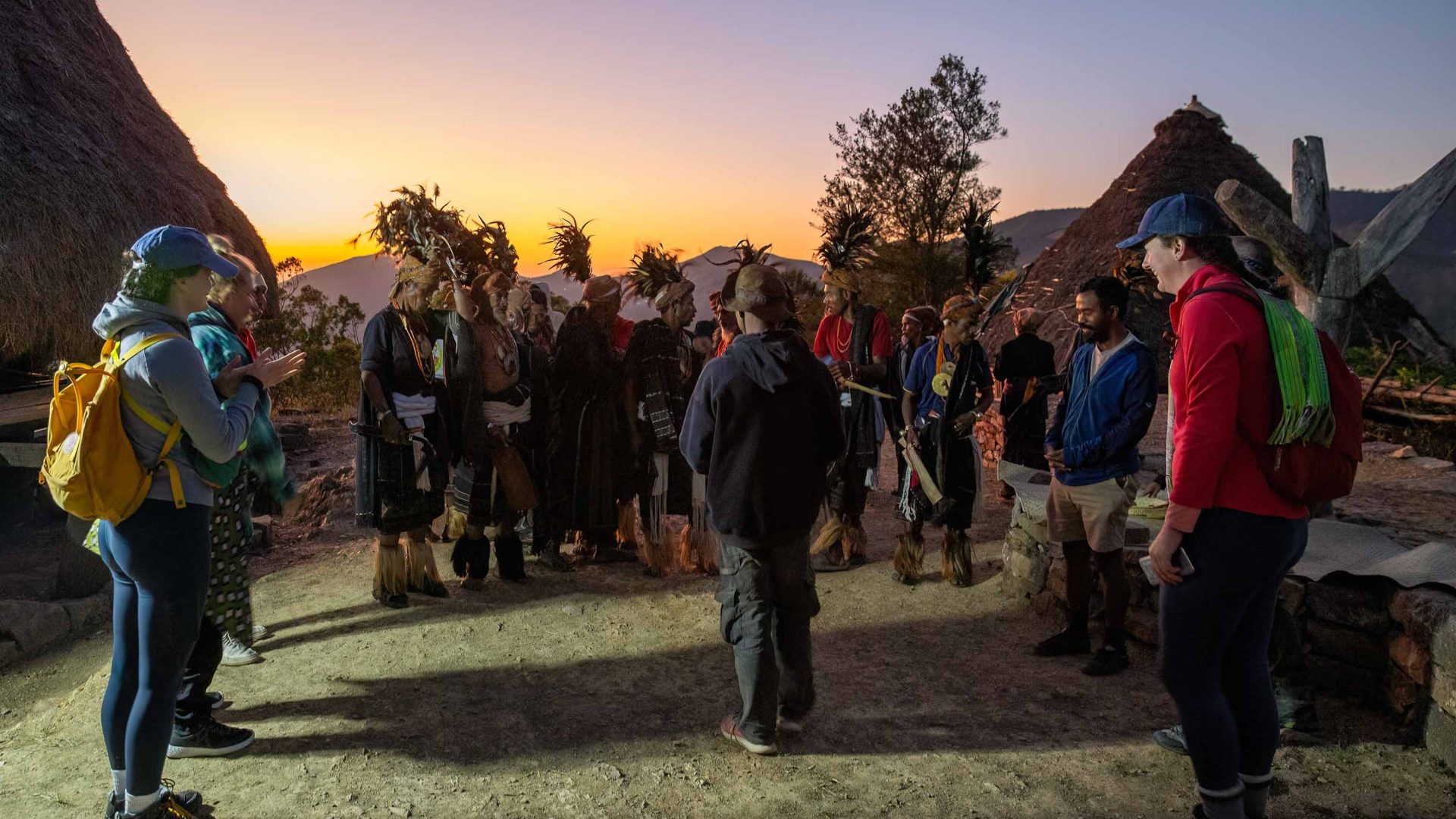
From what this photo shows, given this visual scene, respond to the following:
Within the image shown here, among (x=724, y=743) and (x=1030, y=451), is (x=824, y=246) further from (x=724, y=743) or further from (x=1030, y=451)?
(x=724, y=743)

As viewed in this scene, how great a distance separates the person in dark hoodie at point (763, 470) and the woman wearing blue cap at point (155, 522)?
64.7 inches

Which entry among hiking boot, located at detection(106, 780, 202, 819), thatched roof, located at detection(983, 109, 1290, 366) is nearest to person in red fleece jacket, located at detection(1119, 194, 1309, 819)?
hiking boot, located at detection(106, 780, 202, 819)

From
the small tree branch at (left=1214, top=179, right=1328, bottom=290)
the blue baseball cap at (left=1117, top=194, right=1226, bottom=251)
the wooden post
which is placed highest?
the wooden post

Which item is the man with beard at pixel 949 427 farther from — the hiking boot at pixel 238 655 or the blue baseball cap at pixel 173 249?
the blue baseball cap at pixel 173 249

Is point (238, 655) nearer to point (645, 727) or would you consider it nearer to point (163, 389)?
point (645, 727)

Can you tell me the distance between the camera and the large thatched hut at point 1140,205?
14.2m

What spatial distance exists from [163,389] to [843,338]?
4202mm

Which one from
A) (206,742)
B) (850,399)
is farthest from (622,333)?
(206,742)

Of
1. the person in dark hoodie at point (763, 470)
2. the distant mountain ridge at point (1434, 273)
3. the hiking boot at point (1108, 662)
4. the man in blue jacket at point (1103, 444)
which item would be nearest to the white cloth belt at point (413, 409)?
the person in dark hoodie at point (763, 470)

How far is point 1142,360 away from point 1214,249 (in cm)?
146

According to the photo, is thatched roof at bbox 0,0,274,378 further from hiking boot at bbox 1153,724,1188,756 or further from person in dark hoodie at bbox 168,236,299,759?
hiking boot at bbox 1153,724,1188,756

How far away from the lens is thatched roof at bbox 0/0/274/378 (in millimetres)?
6402

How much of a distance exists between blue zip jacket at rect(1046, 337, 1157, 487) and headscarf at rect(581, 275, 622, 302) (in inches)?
124

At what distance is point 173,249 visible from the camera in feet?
8.54
